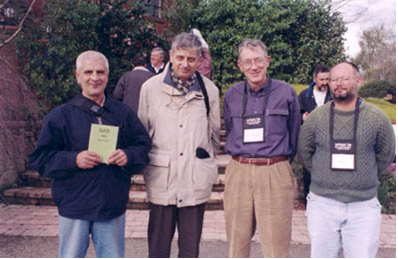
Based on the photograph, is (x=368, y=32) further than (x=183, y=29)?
Yes

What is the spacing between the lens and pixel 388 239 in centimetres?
472

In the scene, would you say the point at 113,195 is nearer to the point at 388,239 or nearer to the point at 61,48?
the point at 388,239

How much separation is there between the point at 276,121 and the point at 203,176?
73cm

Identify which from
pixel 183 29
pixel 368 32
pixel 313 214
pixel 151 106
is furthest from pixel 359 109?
pixel 368 32

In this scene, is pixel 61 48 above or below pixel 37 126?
above

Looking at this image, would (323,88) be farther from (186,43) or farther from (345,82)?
(186,43)

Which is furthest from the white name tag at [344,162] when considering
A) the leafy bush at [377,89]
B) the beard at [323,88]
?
the leafy bush at [377,89]

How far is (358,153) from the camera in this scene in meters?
2.66

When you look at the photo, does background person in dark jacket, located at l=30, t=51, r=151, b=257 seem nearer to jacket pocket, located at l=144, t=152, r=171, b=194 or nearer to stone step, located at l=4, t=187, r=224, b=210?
jacket pocket, located at l=144, t=152, r=171, b=194

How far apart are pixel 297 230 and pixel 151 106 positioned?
124 inches

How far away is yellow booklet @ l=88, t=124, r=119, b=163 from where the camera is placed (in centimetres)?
245

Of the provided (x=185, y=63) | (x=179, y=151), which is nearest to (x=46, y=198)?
(x=179, y=151)

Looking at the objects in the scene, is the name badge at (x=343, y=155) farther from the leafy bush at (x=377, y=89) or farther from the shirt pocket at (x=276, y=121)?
the leafy bush at (x=377, y=89)

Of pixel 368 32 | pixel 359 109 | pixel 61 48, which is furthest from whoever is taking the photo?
pixel 368 32
